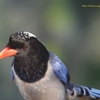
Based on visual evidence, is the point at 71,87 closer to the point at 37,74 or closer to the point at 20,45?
the point at 37,74

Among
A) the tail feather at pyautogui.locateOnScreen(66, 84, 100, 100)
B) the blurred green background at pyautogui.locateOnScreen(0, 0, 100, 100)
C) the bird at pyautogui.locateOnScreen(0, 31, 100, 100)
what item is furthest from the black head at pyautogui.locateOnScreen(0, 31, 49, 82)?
the blurred green background at pyautogui.locateOnScreen(0, 0, 100, 100)

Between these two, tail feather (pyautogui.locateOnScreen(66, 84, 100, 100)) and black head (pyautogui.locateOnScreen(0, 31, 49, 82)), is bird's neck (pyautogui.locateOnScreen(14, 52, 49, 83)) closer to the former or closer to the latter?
black head (pyautogui.locateOnScreen(0, 31, 49, 82))

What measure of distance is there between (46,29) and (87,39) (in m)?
0.33

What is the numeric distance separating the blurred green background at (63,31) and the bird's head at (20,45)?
1.41 metres

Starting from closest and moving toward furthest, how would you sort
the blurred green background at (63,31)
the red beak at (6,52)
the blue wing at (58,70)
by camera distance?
the red beak at (6,52)
the blue wing at (58,70)
the blurred green background at (63,31)

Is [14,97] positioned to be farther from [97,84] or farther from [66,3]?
[66,3]

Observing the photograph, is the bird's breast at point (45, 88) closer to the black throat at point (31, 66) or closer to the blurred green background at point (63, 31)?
the black throat at point (31, 66)

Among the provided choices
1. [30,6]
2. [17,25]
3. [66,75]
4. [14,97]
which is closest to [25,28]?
[17,25]

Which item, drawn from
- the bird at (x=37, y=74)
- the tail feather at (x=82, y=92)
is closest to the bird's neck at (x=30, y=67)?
the bird at (x=37, y=74)

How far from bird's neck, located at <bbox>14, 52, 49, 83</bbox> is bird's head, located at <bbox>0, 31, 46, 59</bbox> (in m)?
0.02

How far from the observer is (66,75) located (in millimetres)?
1554

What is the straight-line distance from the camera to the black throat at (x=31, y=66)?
4.75 ft

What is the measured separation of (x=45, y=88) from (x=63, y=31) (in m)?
1.54

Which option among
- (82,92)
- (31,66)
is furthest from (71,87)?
(31,66)
